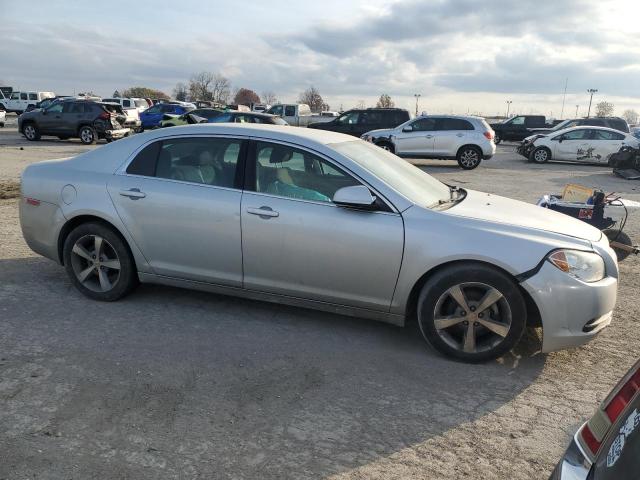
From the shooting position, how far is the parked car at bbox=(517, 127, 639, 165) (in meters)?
19.0

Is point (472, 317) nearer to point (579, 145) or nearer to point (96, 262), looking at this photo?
point (96, 262)

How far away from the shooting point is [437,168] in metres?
17.6

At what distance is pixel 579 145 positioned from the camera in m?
19.5

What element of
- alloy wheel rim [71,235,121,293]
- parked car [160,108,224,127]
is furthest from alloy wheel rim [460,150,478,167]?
alloy wheel rim [71,235,121,293]

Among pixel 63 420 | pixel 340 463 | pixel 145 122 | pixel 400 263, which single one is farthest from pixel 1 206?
pixel 145 122

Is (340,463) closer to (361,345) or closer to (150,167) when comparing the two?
(361,345)

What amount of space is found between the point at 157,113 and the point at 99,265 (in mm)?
28267

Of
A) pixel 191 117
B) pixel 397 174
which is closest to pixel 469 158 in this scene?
pixel 191 117

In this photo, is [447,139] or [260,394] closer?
[260,394]

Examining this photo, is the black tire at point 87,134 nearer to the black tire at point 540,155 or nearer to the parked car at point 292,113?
the parked car at point 292,113

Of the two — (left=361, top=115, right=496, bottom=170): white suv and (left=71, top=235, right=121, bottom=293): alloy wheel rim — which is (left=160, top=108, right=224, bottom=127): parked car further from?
(left=71, top=235, right=121, bottom=293): alloy wheel rim

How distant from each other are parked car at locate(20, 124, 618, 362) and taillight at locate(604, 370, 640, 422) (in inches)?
75.5

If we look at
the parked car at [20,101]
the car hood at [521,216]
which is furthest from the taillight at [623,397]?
the parked car at [20,101]

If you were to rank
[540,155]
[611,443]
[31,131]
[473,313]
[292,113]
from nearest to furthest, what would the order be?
[611,443] < [473,313] < [540,155] < [31,131] < [292,113]
